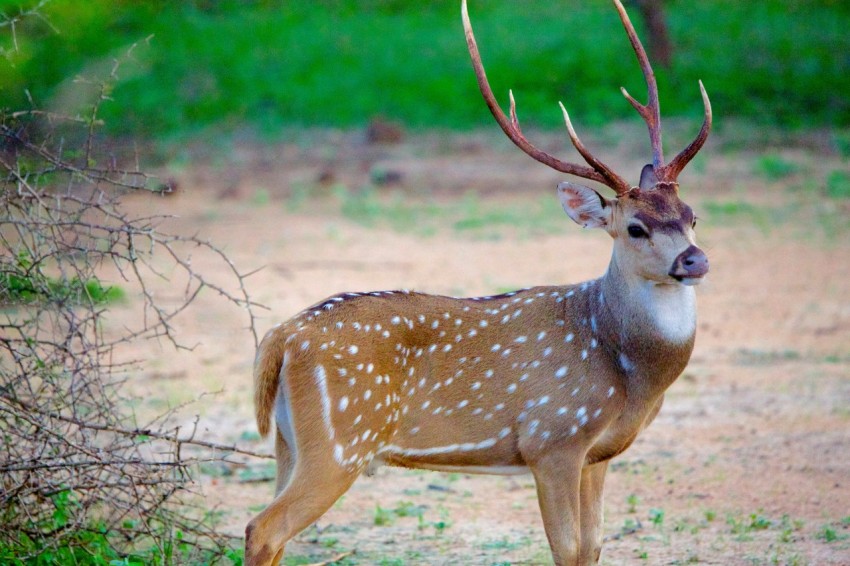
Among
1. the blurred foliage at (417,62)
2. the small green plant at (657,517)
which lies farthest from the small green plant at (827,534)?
the blurred foliage at (417,62)

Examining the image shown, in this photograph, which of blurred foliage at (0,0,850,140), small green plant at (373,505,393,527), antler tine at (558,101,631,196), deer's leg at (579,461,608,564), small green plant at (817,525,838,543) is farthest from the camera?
blurred foliage at (0,0,850,140)

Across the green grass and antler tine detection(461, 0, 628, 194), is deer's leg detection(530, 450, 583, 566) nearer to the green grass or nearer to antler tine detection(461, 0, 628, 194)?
antler tine detection(461, 0, 628, 194)

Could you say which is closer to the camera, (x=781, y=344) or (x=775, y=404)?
(x=775, y=404)

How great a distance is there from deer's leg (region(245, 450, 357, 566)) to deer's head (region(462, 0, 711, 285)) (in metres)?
1.57

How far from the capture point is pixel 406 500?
698 cm

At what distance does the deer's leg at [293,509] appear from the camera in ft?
16.3

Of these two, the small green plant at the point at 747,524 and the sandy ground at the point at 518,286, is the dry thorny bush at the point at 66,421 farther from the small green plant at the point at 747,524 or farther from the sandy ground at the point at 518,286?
the small green plant at the point at 747,524

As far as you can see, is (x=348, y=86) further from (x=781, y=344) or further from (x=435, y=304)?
(x=435, y=304)

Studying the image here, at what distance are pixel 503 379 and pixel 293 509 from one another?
1.08m

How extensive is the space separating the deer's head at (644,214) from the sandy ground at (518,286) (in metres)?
1.53

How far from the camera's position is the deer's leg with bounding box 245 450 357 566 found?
4969 millimetres

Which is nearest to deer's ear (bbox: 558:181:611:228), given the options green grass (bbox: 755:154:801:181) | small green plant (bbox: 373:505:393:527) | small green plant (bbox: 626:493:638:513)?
small green plant (bbox: 626:493:638:513)

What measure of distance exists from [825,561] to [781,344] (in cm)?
403

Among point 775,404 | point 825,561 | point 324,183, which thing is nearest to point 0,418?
point 825,561
